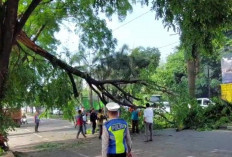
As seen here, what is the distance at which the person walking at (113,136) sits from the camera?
232 inches

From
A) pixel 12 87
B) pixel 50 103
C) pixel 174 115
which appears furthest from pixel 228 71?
pixel 12 87

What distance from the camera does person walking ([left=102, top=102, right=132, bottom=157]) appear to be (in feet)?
19.4

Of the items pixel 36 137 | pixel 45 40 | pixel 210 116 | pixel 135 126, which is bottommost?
pixel 36 137

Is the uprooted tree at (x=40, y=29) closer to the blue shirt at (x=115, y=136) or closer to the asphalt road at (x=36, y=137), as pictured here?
the asphalt road at (x=36, y=137)

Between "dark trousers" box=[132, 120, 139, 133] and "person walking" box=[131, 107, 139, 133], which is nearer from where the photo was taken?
"person walking" box=[131, 107, 139, 133]

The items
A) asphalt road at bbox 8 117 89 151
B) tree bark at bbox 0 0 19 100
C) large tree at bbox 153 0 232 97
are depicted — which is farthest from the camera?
asphalt road at bbox 8 117 89 151

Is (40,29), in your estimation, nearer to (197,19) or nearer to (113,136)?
(197,19)

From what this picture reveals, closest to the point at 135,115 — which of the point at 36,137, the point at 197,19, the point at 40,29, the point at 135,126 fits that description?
Answer: the point at 135,126

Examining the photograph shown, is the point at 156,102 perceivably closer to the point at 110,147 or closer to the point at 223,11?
the point at 223,11

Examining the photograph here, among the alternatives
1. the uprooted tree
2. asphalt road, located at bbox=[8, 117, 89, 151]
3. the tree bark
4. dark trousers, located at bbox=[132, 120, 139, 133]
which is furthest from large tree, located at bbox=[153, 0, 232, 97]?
dark trousers, located at bbox=[132, 120, 139, 133]

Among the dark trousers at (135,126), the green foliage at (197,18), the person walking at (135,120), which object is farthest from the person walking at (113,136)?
the dark trousers at (135,126)

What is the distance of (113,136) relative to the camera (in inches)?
234

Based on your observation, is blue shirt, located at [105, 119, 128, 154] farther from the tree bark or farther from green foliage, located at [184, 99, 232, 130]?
green foliage, located at [184, 99, 232, 130]

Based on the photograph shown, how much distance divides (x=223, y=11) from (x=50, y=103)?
26.6ft
